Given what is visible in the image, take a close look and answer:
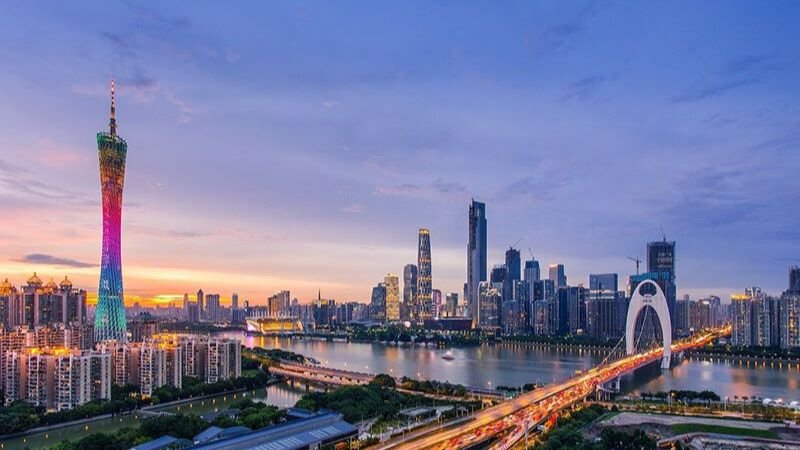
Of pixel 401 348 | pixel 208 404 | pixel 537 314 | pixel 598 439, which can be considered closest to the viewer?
pixel 598 439

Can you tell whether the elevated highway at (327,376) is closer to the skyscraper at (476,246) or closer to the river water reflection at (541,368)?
the river water reflection at (541,368)

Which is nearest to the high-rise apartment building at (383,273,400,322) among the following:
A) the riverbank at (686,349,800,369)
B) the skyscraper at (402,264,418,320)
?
the skyscraper at (402,264,418,320)

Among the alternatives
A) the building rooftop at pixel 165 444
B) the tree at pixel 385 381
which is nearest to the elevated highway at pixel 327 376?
the tree at pixel 385 381

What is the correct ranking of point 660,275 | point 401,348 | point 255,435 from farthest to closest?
point 660,275, point 401,348, point 255,435

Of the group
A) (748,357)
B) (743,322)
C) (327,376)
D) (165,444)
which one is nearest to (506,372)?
(327,376)

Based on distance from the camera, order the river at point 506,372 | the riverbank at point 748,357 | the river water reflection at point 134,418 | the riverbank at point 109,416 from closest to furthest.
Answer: the river water reflection at point 134,418 < the riverbank at point 109,416 < the river at point 506,372 < the riverbank at point 748,357

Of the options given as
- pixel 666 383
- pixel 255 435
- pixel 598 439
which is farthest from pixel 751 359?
pixel 255 435

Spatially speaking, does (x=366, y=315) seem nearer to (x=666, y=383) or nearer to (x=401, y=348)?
(x=401, y=348)

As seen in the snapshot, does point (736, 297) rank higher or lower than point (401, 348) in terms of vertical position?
higher
